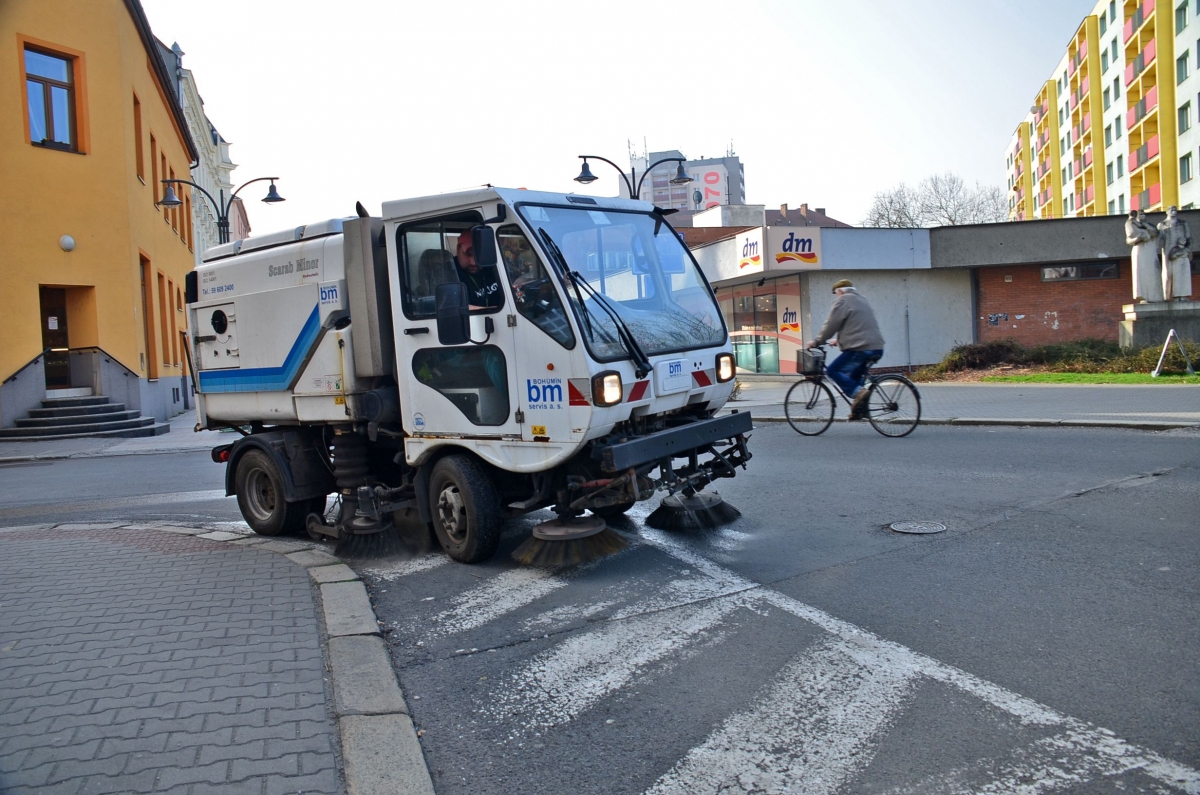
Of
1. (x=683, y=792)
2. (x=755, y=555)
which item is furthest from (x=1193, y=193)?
(x=683, y=792)

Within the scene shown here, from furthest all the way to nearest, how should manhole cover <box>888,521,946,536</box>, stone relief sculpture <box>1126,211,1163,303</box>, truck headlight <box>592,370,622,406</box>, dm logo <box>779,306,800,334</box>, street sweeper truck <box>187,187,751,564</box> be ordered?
dm logo <box>779,306,800,334</box> → stone relief sculpture <box>1126,211,1163,303</box> → manhole cover <box>888,521,946,536</box> → street sweeper truck <box>187,187,751,564</box> → truck headlight <box>592,370,622,406</box>

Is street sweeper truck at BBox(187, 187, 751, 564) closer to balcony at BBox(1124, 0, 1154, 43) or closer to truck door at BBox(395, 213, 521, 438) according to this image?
truck door at BBox(395, 213, 521, 438)

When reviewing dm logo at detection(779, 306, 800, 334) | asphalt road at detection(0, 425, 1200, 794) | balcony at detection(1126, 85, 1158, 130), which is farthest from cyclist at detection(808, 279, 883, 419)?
balcony at detection(1126, 85, 1158, 130)

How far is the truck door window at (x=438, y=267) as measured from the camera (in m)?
6.32

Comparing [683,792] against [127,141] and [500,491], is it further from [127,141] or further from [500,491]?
[127,141]

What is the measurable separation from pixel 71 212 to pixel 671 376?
65.0 feet

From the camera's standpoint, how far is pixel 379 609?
18.8 feet

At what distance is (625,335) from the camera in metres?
6.25

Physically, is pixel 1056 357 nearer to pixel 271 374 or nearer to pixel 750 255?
pixel 750 255

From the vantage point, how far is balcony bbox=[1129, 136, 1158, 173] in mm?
54719

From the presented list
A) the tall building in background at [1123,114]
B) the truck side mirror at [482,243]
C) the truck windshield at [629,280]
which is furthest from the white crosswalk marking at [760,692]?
the tall building in background at [1123,114]

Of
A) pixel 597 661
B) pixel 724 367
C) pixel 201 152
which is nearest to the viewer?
pixel 597 661

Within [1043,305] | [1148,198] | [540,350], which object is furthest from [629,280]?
[1148,198]

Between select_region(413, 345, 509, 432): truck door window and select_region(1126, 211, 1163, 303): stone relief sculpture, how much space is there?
22437mm
